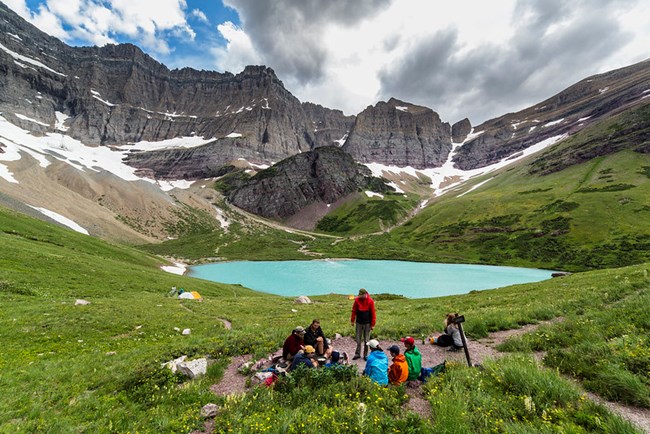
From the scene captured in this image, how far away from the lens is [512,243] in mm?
134500

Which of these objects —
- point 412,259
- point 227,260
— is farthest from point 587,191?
point 227,260

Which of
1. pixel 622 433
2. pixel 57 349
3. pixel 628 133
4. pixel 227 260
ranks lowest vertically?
pixel 227 260

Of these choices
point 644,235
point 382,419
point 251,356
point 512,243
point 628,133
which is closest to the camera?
point 382,419

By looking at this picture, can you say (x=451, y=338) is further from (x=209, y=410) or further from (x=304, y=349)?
(x=209, y=410)

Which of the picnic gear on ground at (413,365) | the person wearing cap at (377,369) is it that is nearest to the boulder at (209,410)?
the person wearing cap at (377,369)

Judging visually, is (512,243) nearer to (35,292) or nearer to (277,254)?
(277,254)

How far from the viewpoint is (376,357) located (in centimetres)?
1034

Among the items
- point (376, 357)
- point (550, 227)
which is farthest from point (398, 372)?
point (550, 227)

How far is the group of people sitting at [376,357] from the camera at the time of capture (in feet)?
32.3

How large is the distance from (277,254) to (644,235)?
6140 inches

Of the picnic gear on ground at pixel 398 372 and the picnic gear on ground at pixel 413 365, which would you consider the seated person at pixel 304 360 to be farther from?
the picnic gear on ground at pixel 413 365

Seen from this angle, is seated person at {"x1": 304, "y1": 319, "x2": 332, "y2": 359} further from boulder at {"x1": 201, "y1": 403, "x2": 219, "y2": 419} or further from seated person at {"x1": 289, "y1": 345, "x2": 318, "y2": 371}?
boulder at {"x1": 201, "y1": 403, "x2": 219, "y2": 419}

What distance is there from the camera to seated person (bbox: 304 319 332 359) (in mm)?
12367

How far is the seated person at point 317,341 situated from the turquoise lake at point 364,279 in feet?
186
